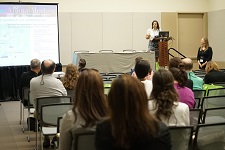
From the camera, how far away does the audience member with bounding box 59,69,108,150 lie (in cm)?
255

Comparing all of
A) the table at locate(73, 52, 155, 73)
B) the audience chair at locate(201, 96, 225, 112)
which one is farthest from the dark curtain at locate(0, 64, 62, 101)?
the audience chair at locate(201, 96, 225, 112)

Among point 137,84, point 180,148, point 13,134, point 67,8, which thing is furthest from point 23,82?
point 67,8

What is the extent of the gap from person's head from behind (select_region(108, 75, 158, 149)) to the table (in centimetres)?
766

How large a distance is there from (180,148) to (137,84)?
46.9 inches

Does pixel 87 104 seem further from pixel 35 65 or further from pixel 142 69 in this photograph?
pixel 35 65

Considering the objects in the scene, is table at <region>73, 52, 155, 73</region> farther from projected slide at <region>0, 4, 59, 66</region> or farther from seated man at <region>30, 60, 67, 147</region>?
seated man at <region>30, 60, 67, 147</region>

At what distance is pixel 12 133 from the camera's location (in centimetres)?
593

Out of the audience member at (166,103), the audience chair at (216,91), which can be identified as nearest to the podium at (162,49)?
the audience chair at (216,91)

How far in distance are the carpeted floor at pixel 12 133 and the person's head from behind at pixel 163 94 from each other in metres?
2.76

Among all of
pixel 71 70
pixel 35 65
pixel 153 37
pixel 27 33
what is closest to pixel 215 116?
pixel 71 70

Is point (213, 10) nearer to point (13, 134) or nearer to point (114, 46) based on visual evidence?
point (114, 46)

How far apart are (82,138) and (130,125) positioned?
86 cm

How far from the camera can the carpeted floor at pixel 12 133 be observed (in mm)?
5168

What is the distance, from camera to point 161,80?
284 cm
